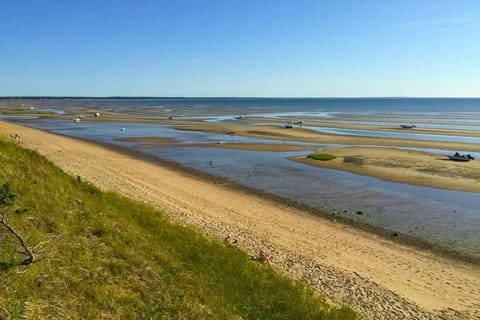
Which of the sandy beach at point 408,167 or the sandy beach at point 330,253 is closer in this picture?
the sandy beach at point 330,253

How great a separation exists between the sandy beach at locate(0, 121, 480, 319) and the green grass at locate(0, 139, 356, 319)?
2.42m

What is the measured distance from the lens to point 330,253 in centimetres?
1639

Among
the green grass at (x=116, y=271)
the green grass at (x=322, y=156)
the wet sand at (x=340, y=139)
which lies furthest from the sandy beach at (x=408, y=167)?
the green grass at (x=116, y=271)

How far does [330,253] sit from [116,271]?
371 inches

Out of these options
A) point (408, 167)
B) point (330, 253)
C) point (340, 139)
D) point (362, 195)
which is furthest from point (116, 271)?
point (340, 139)

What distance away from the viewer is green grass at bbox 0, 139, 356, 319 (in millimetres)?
7625

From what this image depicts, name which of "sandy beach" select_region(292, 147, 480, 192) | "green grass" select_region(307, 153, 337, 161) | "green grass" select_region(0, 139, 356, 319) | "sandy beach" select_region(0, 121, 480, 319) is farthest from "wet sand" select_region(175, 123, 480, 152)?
"green grass" select_region(0, 139, 356, 319)

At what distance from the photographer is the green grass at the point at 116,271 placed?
7.62 meters

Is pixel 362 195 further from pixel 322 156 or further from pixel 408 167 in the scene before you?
pixel 322 156

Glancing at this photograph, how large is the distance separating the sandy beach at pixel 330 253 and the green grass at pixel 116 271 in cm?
242

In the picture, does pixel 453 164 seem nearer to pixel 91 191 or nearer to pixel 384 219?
pixel 384 219

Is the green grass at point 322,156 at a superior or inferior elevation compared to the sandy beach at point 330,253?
superior

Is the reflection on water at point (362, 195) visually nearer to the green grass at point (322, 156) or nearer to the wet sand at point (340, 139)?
the green grass at point (322, 156)

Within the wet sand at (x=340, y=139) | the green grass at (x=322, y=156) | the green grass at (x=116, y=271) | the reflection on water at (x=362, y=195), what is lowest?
the reflection on water at (x=362, y=195)
